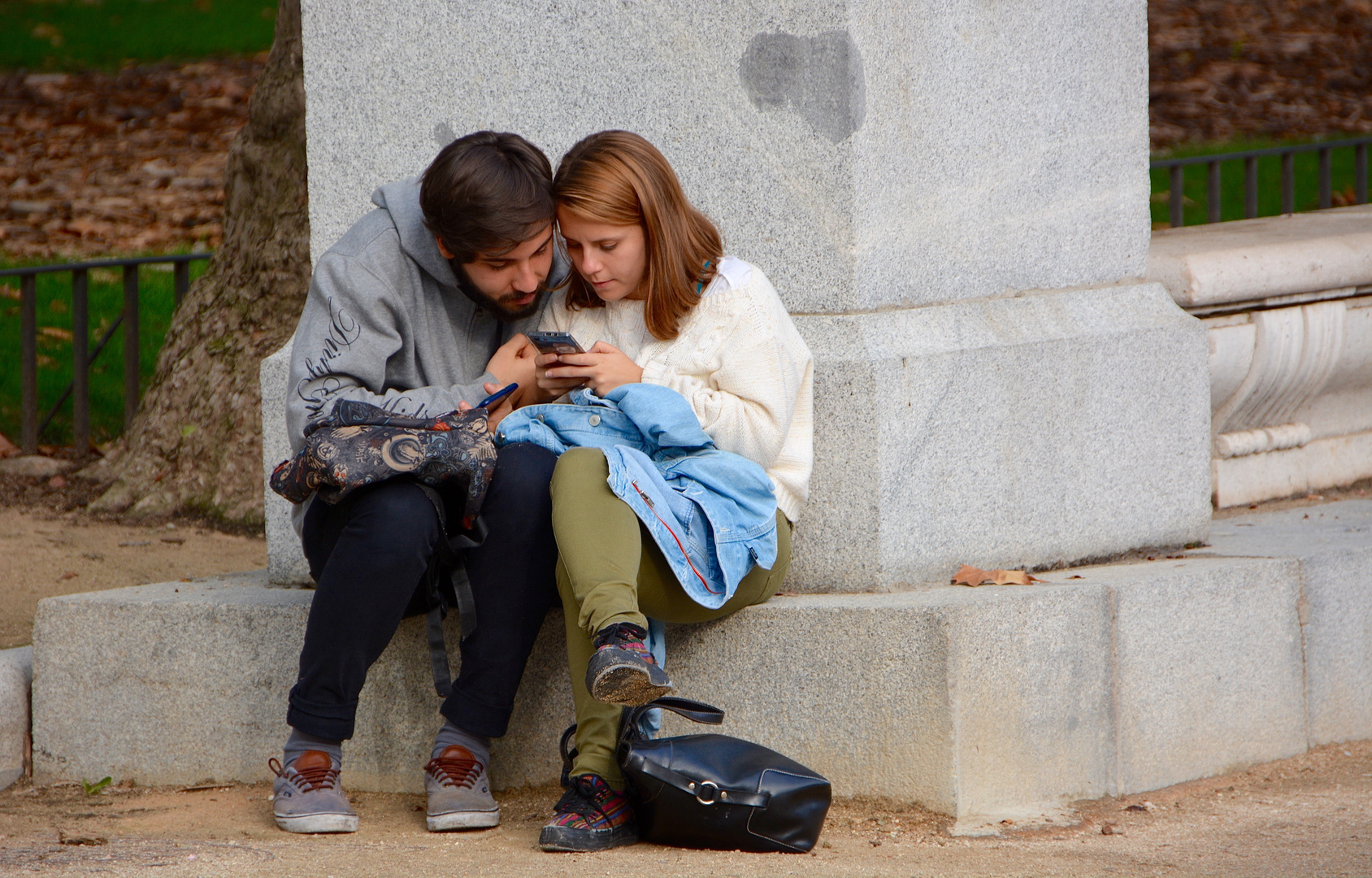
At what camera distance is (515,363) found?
127 inches

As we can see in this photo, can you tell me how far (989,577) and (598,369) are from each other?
986 mm

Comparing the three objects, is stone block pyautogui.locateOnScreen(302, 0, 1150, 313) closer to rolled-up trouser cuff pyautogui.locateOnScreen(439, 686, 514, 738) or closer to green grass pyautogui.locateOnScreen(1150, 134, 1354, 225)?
rolled-up trouser cuff pyautogui.locateOnScreen(439, 686, 514, 738)

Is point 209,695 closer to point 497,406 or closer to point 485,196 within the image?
point 497,406

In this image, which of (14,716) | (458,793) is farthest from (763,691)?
(14,716)

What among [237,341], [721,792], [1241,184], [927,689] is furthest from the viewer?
[1241,184]

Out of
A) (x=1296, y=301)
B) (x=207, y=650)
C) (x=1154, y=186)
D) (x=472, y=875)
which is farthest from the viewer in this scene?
(x=1154, y=186)

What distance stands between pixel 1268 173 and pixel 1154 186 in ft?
3.29

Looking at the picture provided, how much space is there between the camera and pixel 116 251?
9.74 m

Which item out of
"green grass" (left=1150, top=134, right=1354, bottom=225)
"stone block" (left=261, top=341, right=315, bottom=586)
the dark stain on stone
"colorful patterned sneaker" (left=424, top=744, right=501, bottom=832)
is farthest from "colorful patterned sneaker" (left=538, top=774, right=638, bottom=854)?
"green grass" (left=1150, top=134, right=1354, bottom=225)

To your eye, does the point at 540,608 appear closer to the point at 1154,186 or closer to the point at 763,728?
the point at 763,728

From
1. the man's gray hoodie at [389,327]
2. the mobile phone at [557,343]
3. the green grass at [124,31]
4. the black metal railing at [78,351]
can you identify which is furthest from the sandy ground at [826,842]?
the green grass at [124,31]

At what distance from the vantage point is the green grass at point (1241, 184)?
1006 cm

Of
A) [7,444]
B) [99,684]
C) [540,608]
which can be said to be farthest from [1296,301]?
[7,444]

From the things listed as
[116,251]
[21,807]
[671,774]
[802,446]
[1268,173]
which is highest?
[1268,173]
